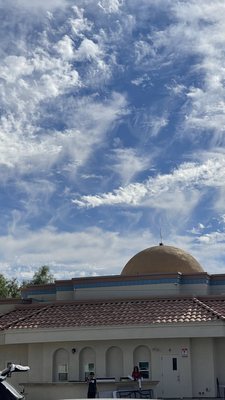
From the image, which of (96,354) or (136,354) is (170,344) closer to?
(136,354)

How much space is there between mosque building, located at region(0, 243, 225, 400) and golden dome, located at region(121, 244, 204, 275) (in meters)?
2.28

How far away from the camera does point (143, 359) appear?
86.9 feet

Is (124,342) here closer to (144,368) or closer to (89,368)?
(144,368)

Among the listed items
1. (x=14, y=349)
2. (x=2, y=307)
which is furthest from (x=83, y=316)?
(x=2, y=307)

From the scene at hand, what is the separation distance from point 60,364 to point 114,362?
264 cm

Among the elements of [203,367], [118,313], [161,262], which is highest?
[161,262]

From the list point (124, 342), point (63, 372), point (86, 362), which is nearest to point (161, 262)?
point (124, 342)

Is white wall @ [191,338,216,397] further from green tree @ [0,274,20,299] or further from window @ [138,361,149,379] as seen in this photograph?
green tree @ [0,274,20,299]

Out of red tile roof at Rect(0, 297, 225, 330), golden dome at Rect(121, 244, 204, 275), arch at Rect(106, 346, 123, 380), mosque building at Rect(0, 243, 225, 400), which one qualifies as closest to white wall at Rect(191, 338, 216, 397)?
mosque building at Rect(0, 243, 225, 400)

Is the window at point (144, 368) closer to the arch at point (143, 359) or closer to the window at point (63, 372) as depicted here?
the arch at point (143, 359)

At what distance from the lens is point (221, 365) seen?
1035 inches

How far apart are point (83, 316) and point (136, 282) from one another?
4384 millimetres

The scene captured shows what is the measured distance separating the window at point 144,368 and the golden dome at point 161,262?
6861mm

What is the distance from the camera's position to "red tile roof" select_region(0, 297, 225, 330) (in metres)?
26.0
